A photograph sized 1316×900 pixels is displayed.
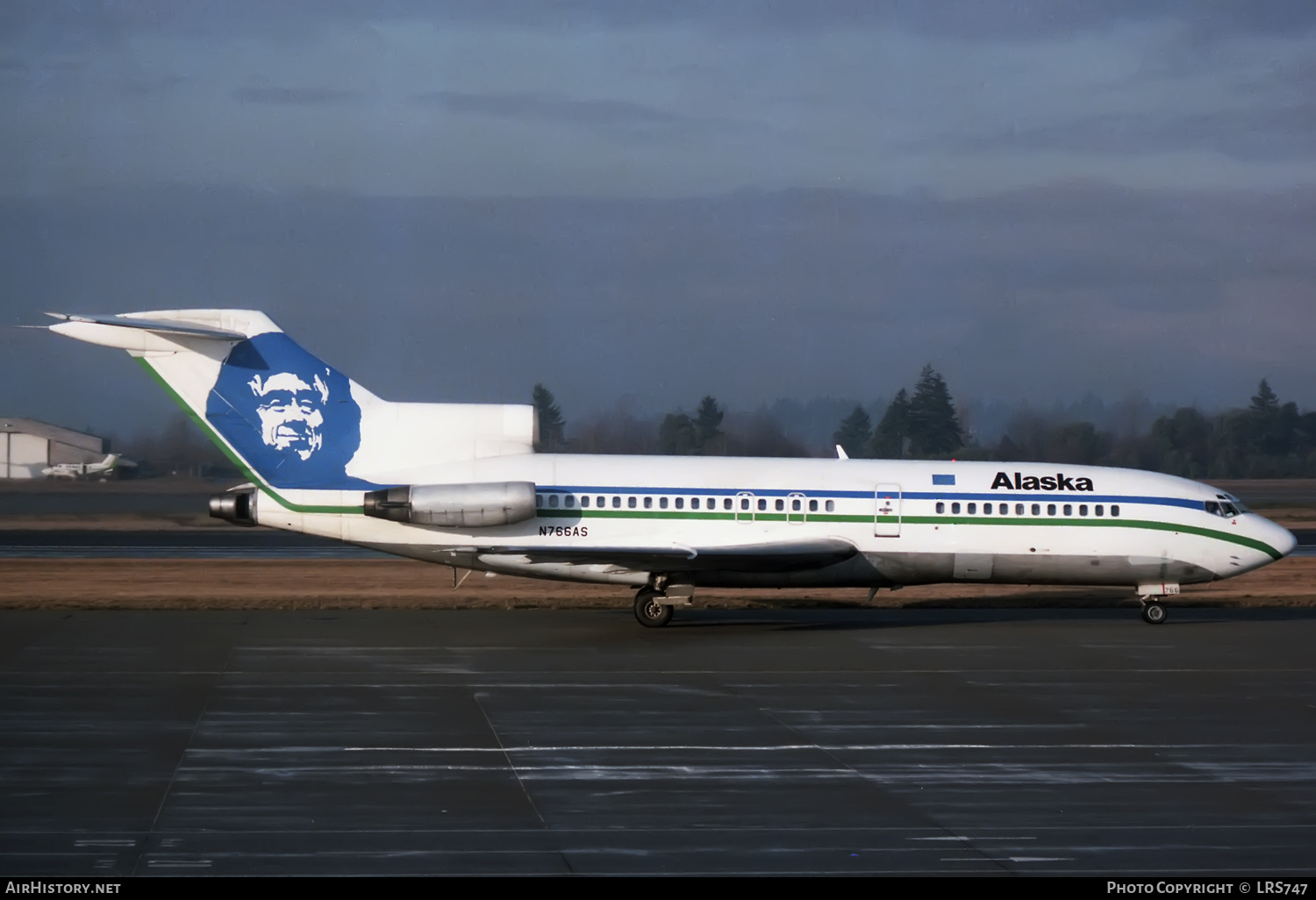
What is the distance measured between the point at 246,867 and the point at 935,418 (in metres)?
57.8

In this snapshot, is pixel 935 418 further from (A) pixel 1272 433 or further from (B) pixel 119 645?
(B) pixel 119 645

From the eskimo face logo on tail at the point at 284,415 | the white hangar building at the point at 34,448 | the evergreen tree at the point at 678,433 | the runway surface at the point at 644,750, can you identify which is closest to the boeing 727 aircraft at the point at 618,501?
the eskimo face logo on tail at the point at 284,415

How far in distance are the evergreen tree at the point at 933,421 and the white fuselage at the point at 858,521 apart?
3057 centimetres

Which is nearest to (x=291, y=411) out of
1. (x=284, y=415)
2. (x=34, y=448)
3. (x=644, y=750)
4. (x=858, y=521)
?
(x=284, y=415)

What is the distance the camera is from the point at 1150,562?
981 inches

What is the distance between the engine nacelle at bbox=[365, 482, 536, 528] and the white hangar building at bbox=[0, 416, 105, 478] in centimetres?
6399

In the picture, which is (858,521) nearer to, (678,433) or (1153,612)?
(1153,612)

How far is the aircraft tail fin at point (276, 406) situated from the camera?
78.9ft

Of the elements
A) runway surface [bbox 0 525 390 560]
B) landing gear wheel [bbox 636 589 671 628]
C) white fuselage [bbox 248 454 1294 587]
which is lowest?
landing gear wheel [bbox 636 589 671 628]

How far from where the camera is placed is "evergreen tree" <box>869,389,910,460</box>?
58.9 metres

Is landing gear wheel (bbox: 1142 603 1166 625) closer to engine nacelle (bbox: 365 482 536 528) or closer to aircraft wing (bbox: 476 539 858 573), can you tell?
aircraft wing (bbox: 476 539 858 573)

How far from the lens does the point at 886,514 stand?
24.3 m

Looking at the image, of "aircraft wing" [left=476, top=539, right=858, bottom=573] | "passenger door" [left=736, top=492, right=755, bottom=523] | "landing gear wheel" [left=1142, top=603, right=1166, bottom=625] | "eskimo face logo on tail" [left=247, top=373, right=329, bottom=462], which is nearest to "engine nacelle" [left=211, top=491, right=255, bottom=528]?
"eskimo face logo on tail" [left=247, top=373, right=329, bottom=462]
